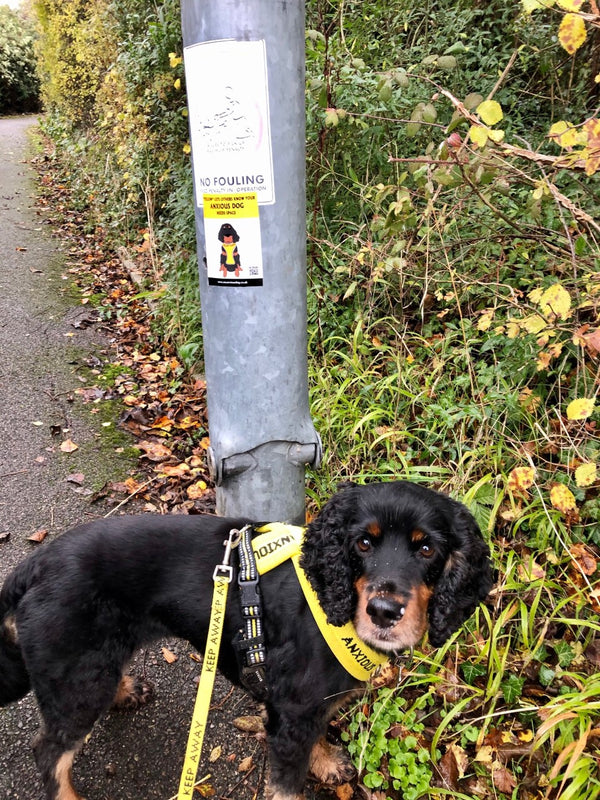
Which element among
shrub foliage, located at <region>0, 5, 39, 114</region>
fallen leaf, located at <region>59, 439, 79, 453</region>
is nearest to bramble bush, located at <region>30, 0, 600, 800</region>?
fallen leaf, located at <region>59, 439, 79, 453</region>

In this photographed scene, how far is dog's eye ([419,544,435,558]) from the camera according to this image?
180 centimetres

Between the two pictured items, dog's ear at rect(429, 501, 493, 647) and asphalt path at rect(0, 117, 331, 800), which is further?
asphalt path at rect(0, 117, 331, 800)

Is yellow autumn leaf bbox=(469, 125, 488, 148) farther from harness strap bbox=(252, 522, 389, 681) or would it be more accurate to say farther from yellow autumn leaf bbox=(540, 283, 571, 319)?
harness strap bbox=(252, 522, 389, 681)

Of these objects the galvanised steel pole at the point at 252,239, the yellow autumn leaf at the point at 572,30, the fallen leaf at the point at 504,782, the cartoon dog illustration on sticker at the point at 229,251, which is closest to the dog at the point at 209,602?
→ the galvanised steel pole at the point at 252,239

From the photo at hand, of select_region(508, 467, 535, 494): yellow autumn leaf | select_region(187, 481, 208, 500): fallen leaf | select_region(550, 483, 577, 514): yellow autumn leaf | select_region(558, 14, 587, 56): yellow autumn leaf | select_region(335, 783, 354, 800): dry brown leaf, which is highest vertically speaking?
select_region(558, 14, 587, 56): yellow autumn leaf

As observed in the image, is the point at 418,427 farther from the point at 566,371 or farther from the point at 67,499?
the point at 67,499

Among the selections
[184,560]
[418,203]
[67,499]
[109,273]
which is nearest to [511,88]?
[418,203]

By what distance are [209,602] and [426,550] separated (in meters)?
0.82

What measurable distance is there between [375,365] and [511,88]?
2.28 metres

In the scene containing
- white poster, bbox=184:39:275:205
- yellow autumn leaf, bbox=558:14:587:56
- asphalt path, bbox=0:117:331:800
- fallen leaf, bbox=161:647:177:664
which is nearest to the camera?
yellow autumn leaf, bbox=558:14:587:56

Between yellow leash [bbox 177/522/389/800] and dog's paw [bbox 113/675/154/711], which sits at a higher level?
yellow leash [bbox 177/522/389/800]

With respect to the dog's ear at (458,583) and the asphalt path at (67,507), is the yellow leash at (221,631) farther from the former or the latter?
→ the asphalt path at (67,507)

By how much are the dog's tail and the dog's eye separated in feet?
4.78

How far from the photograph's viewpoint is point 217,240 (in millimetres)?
1982
